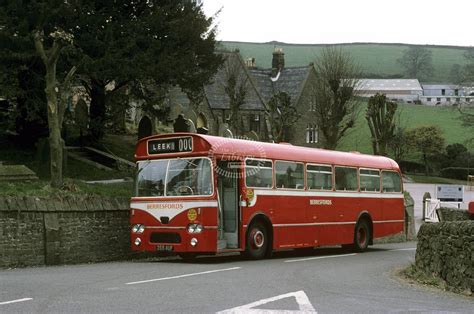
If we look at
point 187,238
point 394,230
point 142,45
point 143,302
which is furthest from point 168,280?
point 142,45

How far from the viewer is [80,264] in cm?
1791

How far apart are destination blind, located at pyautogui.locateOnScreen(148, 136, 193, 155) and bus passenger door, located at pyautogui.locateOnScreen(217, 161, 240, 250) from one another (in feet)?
3.13

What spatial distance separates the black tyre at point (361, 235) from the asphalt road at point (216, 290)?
6.40 meters

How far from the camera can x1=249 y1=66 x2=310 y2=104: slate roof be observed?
254ft

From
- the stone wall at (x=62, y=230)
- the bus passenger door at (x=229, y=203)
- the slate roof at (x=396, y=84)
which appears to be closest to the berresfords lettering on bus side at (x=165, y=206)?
the bus passenger door at (x=229, y=203)

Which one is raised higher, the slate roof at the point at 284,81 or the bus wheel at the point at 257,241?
the slate roof at the point at 284,81

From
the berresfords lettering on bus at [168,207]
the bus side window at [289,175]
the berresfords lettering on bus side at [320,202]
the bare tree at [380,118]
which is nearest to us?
the berresfords lettering on bus at [168,207]

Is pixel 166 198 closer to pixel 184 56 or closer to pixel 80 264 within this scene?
pixel 80 264

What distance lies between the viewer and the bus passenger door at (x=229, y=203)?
1805 cm

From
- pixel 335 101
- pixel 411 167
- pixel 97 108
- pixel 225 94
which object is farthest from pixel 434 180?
pixel 97 108

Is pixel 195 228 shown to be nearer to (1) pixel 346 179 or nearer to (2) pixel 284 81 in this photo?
(1) pixel 346 179

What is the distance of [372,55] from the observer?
181 m

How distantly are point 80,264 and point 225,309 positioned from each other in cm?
930

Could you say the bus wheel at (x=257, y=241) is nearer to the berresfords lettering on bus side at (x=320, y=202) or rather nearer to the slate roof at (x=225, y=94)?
the berresfords lettering on bus side at (x=320, y=202)
